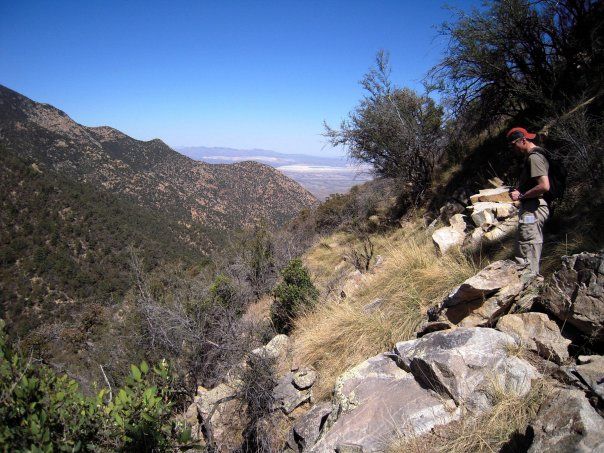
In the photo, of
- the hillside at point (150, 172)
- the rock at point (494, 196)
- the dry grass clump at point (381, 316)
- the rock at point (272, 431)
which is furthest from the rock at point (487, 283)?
the hillside at point (150, 172)

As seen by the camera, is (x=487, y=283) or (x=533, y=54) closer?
(x=487, y=283)

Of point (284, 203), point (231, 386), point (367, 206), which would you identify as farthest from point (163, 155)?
point (231, 386)

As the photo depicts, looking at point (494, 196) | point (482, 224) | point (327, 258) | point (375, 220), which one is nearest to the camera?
point (482, 224)

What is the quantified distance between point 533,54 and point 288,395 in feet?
28.2

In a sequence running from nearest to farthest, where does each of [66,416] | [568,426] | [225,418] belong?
[568,426] → [66,416] → [225,418]

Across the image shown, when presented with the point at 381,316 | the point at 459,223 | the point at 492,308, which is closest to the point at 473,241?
the point at 459,223

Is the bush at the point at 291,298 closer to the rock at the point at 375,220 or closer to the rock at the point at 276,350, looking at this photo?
the rock at the point at 276,350

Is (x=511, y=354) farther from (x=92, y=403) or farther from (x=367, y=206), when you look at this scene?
(x=367, y=206)

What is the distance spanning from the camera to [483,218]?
214 inches

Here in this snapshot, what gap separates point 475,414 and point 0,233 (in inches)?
1565

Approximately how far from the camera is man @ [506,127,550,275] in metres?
3.36

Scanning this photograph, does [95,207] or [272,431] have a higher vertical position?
[95,207]

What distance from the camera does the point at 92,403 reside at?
1.95 meters

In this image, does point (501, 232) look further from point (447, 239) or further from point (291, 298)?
point (291, 298)
